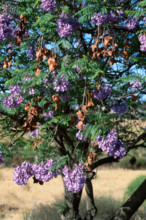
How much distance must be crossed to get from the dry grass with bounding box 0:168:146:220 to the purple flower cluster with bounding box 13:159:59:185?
13.0ft

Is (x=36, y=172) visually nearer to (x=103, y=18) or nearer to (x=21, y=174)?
(x=21, y=174)

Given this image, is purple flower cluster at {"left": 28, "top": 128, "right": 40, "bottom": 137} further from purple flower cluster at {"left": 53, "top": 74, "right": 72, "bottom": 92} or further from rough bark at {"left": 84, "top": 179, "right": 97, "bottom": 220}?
rough bark at {"left": 84, "top": 179, "right": 97, "bottom": 220}

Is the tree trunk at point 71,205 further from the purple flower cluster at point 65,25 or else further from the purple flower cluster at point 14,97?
the purple flower cluster at point 65,25

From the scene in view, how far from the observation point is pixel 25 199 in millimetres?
8398

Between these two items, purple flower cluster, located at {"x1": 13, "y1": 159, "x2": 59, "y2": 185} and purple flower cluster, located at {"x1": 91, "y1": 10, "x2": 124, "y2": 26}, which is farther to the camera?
purple flower cluster, located at {"x1": 13, "y1": 159, "x2": 59, "y2": 185}

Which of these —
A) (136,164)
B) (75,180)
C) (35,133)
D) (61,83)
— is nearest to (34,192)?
(35,133)

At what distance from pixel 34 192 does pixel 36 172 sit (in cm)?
607

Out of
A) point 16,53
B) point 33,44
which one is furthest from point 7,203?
point 33,44

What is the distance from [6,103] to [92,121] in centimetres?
99

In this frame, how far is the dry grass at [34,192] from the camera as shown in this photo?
7487mm

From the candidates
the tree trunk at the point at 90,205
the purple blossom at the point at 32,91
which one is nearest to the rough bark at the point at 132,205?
the tree trunk at the point at 90,205

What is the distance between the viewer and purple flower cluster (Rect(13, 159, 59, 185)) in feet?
10.6

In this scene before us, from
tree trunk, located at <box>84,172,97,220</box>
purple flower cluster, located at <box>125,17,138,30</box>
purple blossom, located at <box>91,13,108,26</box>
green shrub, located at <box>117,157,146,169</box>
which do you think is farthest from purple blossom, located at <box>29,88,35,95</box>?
green shrub, located at <box>117,157,146,169</box>

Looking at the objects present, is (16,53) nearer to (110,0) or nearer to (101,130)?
(110,0)
